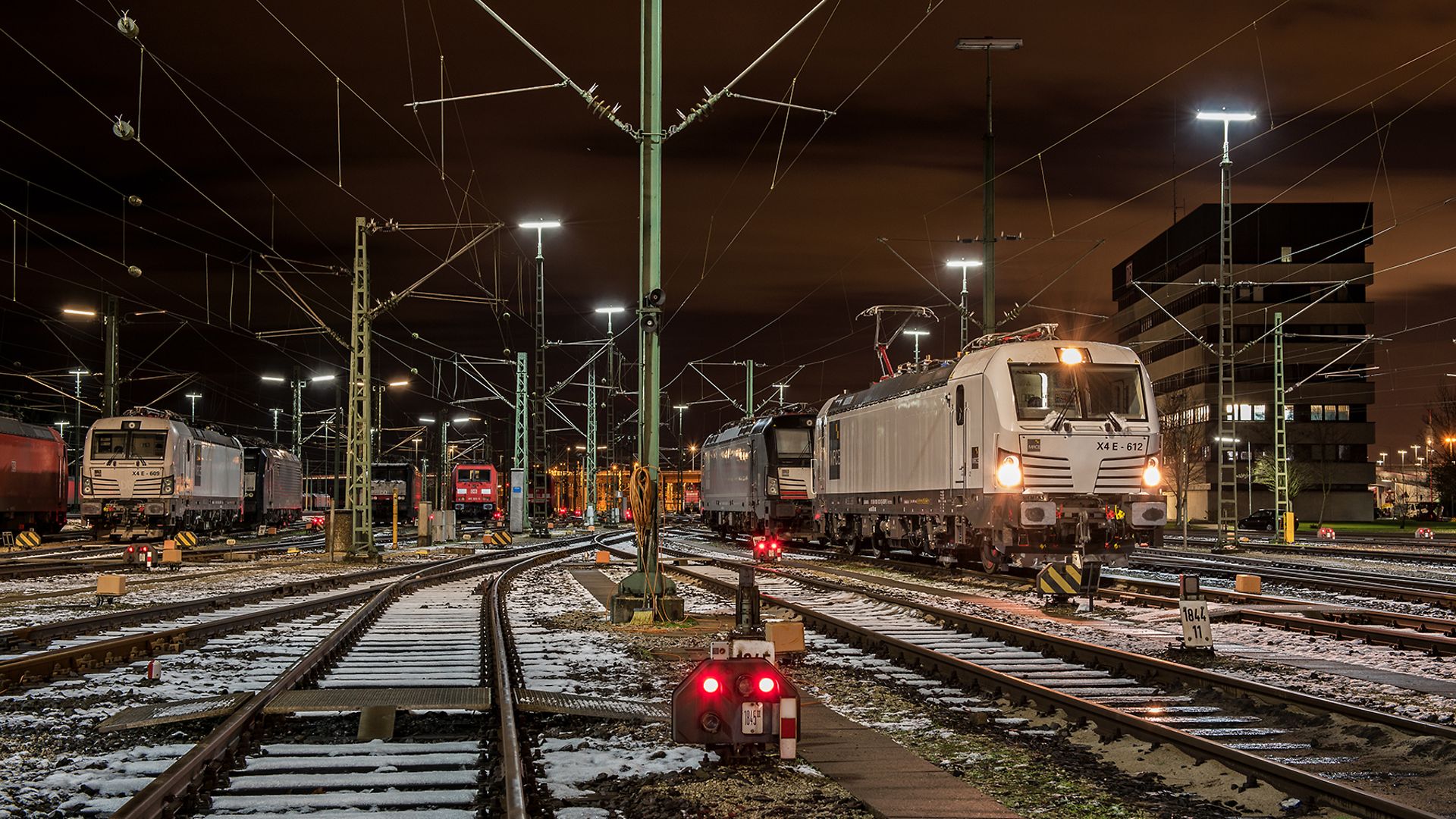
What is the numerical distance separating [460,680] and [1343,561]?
26.8 metres

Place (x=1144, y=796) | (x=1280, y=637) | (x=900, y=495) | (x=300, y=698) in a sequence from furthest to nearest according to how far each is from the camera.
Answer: (x=900, y=495) < (x=1280, y=637) < (x=300, y=698) < (x=1144, y=796)

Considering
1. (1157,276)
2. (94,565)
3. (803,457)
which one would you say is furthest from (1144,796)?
(1157,276)

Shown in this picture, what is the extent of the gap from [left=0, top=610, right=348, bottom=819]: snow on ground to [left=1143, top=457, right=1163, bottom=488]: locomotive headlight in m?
13.4

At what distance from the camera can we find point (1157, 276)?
352 feet

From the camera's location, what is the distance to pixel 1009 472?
21344mm

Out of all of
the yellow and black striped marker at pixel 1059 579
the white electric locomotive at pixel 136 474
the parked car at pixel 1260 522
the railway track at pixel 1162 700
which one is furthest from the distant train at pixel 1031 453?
the parked car at pixel 1260 522

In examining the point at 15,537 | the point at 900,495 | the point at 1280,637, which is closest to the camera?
the point at 1280,637

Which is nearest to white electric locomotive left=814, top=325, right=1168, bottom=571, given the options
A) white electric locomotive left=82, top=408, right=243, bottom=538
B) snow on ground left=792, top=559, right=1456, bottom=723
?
snow on ground left=792, top=559, right=1456, bottom=723

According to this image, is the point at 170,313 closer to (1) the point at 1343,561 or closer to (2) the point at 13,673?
(2) the point at 13,673

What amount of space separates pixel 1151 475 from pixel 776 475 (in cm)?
1899

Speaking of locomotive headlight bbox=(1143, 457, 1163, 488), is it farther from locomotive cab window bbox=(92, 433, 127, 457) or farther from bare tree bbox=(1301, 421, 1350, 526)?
bare tree bbox=(1301, 421, 1350, 526)

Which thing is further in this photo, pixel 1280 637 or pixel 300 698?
pixel 1280 637

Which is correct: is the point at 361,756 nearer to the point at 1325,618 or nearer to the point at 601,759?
the point at 601,759

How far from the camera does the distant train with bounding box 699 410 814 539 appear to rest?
1571 inches
